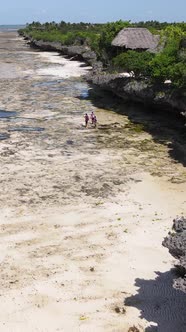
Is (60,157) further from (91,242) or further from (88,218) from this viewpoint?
(91,242)

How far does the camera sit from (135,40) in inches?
1916

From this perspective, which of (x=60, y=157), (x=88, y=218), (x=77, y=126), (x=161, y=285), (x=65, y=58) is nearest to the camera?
(x=161, y=285)

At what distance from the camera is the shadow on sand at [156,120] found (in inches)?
1120

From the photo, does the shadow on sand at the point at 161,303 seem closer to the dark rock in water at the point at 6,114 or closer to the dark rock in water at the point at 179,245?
the dark rock in water at the point at 179,245

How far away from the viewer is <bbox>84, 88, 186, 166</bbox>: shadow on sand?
2845 centimetres

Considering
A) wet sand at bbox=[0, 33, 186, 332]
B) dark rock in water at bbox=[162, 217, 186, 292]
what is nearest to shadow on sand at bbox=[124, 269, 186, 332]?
wet sand at bbox=[0, 33, 186, 332]

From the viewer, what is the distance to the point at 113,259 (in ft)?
50.8

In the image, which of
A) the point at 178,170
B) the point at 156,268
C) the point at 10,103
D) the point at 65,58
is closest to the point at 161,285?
the point at 156,268

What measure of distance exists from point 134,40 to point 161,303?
39983 mm

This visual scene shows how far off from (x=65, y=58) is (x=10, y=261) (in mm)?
73266

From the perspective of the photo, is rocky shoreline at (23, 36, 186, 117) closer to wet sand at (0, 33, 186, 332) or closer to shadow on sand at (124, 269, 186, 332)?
wet sand at (0, 33, 186, 332)

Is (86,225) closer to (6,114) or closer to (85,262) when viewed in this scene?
(85,262)

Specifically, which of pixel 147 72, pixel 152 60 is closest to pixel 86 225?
pixel 152 60

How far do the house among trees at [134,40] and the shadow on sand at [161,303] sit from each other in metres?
36.4
